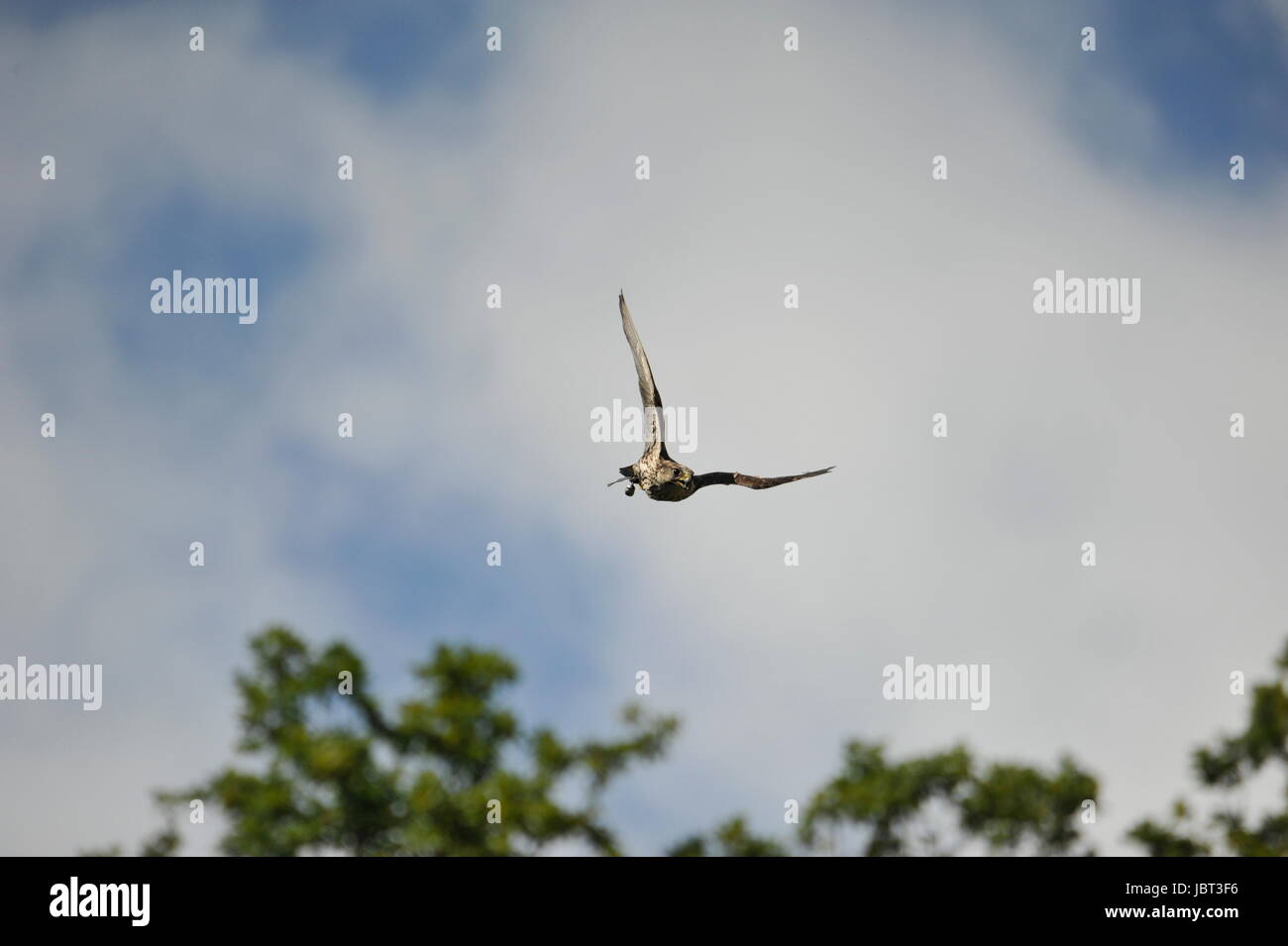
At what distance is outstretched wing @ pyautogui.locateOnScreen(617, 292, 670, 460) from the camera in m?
14.7

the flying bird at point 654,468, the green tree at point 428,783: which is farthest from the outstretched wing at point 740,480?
the green tree at point 428,783

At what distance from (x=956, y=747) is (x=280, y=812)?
22.1m

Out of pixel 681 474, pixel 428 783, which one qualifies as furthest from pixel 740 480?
pixel 428 783

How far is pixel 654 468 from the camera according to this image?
14773 mm

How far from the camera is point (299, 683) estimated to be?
45.5 metres

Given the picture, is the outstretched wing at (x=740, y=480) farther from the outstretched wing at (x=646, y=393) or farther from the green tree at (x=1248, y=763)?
the green tree at (x=1248, y=763)

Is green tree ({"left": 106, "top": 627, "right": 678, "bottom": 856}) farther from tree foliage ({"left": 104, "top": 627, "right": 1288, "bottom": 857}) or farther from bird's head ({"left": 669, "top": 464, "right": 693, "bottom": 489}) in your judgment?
bird's head ({"left": 669, "top": 464, "right": 693, "bottom": 489})

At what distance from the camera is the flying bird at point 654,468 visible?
579 inches

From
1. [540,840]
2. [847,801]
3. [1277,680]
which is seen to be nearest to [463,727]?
[540,840]

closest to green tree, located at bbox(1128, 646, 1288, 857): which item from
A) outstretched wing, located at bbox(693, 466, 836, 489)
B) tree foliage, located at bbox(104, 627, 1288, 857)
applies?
tree foliage, located at bbox(104, 627, 1288, 857)
